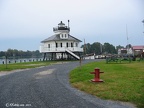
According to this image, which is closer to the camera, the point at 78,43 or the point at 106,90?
the point at 106,90

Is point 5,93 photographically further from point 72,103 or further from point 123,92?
point 123,92

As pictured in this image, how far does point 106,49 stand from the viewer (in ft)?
485

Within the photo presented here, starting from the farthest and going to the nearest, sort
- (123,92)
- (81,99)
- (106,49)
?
1. (106,49)
2. (123,92)
3. (81,99)

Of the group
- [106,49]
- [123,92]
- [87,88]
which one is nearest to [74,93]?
[87,88]

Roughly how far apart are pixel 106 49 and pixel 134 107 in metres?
140

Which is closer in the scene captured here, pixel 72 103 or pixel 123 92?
pixel 72 103

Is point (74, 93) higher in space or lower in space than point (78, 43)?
lower

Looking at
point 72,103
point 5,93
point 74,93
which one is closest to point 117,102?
point 72,103

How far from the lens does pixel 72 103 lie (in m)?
9.59

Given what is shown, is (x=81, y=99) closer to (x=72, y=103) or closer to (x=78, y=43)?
(x=72, y=103)

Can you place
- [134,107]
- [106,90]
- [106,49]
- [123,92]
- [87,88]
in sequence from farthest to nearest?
[106,49] → [87,88] → [106,90] → [123,92] → [134,107]

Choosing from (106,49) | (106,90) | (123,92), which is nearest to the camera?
(123,92)

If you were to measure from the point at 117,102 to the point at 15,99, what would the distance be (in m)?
4.17

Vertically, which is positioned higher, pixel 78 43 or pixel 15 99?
pixel 78 43
